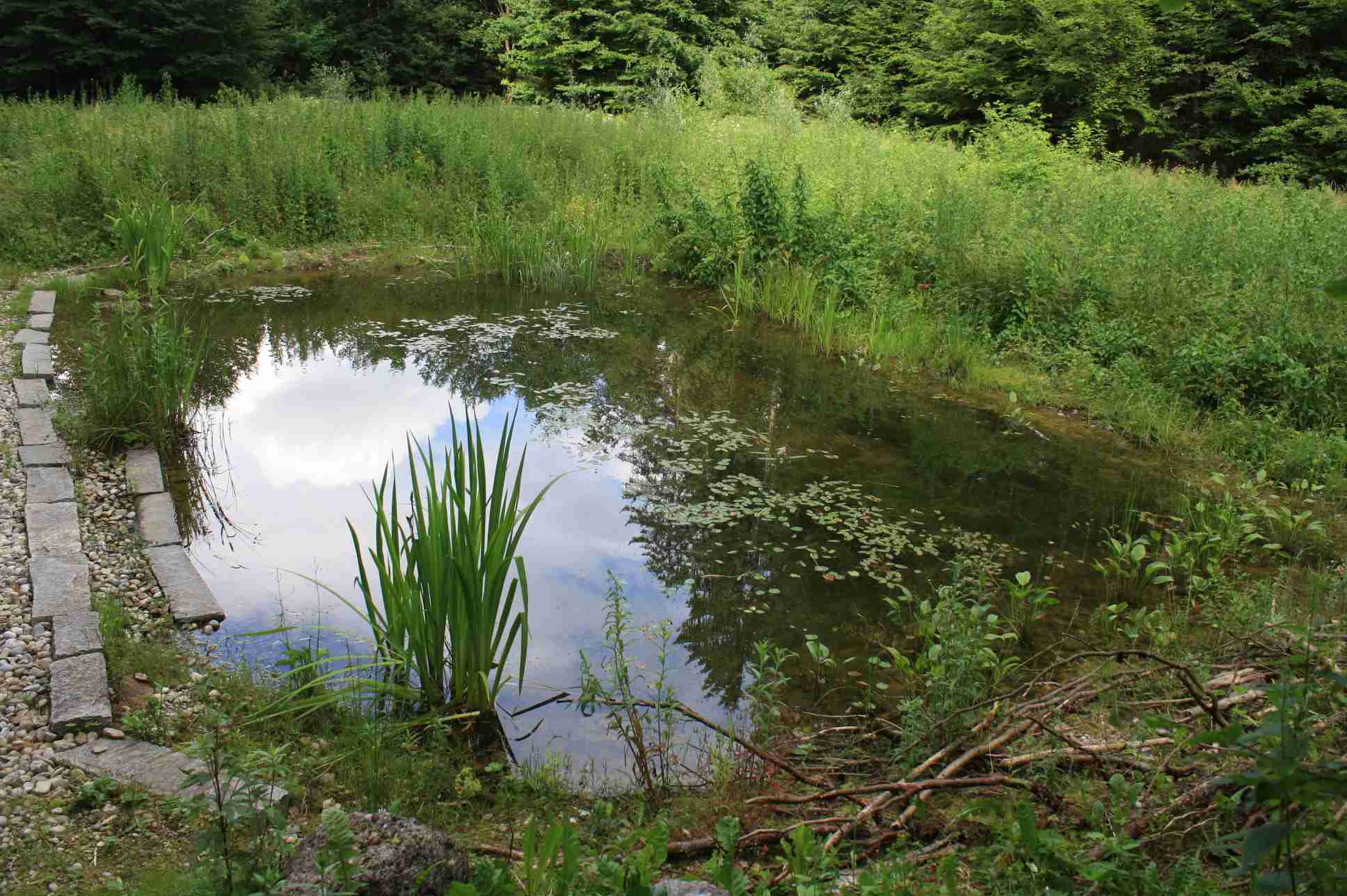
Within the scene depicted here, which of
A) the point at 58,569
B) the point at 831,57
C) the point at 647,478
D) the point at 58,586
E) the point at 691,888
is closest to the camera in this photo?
the point at 691,888

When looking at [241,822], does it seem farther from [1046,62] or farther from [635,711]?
[1046,62]

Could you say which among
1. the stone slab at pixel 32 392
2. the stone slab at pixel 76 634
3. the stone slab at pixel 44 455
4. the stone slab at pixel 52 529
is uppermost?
the stone slab at pixel 32 392

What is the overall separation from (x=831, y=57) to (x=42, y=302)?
17.7m

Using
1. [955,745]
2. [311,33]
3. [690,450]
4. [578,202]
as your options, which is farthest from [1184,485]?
[311,33]

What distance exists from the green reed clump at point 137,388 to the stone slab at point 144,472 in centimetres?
12

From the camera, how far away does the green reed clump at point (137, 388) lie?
462 centimetres

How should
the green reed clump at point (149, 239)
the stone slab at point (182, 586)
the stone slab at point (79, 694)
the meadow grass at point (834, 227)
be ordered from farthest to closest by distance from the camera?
the green reed clump at point (149, 239), the meadow grass at point (834, 227), the stone slab at point (182, 586), the stone slab at point (79, 694)

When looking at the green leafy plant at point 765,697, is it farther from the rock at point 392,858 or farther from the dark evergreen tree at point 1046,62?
the dark evergreen tree at point 1046,62

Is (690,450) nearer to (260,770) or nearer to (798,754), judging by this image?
(798,754)

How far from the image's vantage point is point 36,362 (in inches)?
216

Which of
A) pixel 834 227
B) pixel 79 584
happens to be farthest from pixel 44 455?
pixel 834 227

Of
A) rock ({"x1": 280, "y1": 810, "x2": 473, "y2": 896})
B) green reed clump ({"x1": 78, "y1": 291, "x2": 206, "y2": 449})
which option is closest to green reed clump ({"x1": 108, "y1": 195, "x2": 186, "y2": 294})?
green reed clump ({"x1": 78, "y1": 291, "x2": 206, "y2": 449})

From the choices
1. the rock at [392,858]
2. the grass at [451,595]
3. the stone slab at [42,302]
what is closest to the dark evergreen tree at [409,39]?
the stone slab at [42,302]

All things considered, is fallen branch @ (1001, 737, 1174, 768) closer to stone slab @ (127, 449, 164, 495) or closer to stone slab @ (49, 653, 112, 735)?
stone slab @ (49, 653, 112, 735)
